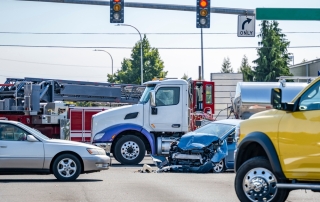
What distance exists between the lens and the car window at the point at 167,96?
73.8 feet

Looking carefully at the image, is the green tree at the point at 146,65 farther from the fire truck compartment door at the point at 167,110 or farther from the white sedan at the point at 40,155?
the white sedan at the point at 40,155

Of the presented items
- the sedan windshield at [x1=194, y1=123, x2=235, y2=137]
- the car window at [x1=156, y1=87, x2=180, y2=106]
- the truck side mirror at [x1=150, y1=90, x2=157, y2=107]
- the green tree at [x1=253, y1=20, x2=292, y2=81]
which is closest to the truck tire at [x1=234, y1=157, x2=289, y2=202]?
the sedan windshield at [x1=194, y1=123, x2=235, y2=137]

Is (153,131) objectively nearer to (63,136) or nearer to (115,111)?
(115,111)

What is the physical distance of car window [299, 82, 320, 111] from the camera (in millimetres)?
9875

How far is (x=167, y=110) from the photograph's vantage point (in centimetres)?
2256

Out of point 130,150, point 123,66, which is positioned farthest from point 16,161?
point 123,66

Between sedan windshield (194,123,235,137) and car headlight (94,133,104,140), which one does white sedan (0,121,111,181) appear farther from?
car headlight (94,133,104,140)

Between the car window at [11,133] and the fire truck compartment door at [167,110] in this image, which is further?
the fire truck compartment door at [167,110]

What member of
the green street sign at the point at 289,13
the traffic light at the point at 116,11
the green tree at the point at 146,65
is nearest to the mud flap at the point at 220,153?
the green street sign at the point at 289,13

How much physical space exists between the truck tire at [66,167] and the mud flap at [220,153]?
13.4 ft

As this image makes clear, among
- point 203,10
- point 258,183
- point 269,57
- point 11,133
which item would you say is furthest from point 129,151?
point 269,57

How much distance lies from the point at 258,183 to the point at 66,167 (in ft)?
23.0

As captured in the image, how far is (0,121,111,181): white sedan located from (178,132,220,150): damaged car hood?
304cm

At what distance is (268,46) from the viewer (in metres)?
67.1
